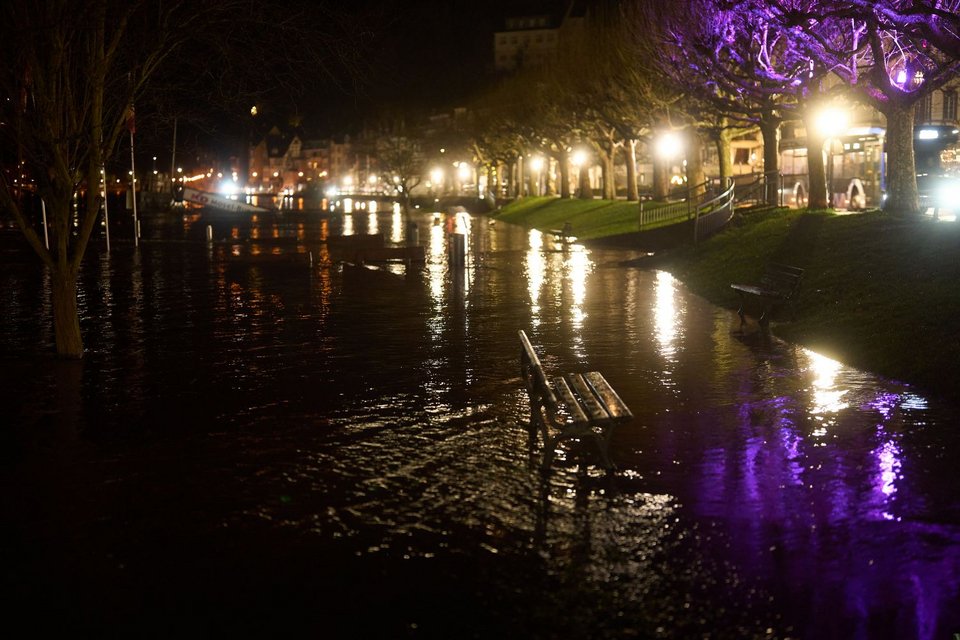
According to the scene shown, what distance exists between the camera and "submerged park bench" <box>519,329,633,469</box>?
8.45m

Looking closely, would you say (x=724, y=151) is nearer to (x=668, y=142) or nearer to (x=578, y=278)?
(x=668, y=142)

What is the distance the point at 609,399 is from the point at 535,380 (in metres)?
0.66

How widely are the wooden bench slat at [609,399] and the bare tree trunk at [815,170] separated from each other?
804 inches

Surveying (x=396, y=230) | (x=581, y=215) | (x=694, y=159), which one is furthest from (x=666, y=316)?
(x=396, y=230)

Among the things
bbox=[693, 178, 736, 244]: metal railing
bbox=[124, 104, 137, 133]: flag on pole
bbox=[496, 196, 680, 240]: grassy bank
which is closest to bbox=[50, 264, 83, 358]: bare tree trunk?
bbox=[124, 104, 137, 133]: flag on pole

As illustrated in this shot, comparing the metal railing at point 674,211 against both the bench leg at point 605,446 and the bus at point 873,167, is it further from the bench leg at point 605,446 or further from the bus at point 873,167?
the bench leg at point 605,446

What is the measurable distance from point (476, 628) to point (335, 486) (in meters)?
2.78

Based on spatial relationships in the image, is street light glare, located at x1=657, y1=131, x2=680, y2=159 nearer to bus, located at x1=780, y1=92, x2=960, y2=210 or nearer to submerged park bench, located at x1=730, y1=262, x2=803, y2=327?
bus, located at x1=780, y1=92, x2=960, y2=210

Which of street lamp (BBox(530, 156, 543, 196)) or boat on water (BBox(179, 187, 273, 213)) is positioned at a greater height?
street lamp (BBox(530, 156, 543, 196))

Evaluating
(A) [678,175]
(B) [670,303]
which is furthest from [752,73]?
(A) [678,175]

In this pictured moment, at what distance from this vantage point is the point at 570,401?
902cm

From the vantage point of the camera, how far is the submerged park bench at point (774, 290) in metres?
16.1

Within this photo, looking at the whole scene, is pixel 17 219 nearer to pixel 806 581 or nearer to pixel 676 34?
pixel 806 581

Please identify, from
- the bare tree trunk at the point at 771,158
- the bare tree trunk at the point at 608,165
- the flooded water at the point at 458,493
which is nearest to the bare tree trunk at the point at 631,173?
the bare tree trunk at the point at 608,165
